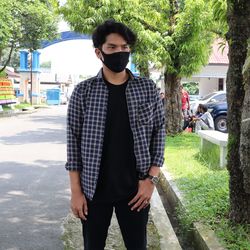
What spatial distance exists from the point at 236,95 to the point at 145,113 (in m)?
1.69

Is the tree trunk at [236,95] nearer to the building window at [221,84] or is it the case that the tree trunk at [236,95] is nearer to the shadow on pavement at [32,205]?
the shadow on pavement at [32,205]

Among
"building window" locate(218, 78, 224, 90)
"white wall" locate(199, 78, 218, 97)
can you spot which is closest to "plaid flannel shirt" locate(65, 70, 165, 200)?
"building window" locate(218, 78, 224, 90)

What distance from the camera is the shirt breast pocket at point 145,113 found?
8.49 ft

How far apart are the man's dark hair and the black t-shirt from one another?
0.94ft

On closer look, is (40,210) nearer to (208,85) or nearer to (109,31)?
(109,31)

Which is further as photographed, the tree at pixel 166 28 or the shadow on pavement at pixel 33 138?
the shadow on pavement at pixel 33 138

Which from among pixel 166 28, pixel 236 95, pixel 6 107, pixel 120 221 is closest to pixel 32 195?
pixel 236 95

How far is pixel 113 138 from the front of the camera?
2.57m

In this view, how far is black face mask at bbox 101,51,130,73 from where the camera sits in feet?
8.46

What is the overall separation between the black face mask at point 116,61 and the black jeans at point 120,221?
78 cm

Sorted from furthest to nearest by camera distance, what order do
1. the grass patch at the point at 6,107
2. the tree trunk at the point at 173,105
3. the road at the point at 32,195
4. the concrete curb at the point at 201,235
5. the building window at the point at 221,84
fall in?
the building window at the point at 221,84 → the grass patch at the point at 6,107 → the tree trunk at the point at 173,105 → the road at the point at 32,195 → the concrete curb at the point at 201,235

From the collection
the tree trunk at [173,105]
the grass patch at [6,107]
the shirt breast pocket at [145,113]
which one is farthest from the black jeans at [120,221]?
the grass patch at [6,107]

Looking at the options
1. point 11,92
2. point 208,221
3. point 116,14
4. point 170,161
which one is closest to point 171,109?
point 116,14

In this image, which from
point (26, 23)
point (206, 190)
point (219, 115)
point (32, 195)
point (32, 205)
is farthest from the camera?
point (26, 23)
